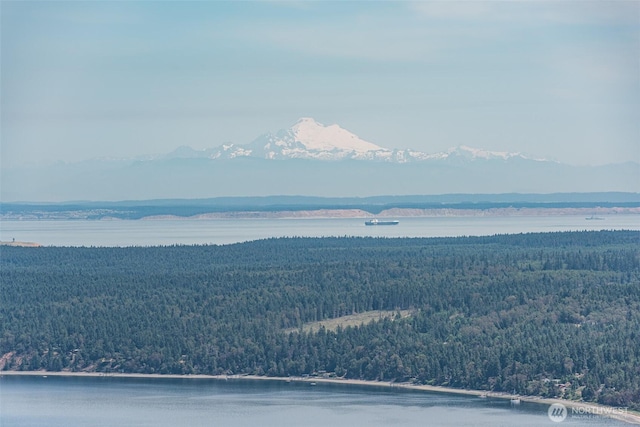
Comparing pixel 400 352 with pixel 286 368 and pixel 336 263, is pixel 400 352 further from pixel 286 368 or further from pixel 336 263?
pixel 336 263

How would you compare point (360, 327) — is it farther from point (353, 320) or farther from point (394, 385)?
point (394, 385)

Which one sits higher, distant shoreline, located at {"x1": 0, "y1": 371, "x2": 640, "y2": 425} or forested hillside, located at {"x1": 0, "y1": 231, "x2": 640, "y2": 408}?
forested hillside, located at {"x1": 0, "y1": 231, "x2": 640, "y2": 408}

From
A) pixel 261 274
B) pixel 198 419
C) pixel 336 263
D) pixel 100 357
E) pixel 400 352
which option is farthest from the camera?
pixel 336 263

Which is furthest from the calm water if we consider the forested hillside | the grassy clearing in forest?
the grassy clearing in forest

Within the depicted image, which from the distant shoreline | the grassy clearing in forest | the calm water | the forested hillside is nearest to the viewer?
the calm water

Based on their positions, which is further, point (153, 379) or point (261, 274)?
point (261, 274)

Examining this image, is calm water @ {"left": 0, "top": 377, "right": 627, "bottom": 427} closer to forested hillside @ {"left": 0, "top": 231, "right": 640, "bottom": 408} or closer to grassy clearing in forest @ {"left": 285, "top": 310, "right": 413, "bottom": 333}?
forested hillside @ {"left": 0, "top": 231, "right": 640, "bottom": 408}

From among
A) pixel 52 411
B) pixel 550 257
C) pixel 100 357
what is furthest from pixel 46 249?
pixel 52 411
